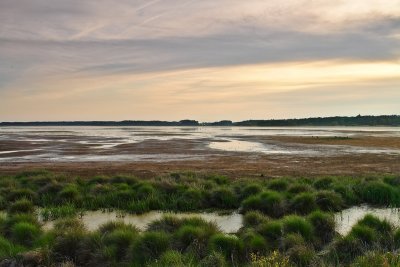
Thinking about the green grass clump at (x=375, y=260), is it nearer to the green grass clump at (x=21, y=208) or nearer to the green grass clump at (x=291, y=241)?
the green grass clump at (x=291, y=241)

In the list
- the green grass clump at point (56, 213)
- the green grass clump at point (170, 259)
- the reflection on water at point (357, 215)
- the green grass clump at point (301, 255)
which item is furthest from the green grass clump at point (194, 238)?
the green grass clump at point (56, 213)

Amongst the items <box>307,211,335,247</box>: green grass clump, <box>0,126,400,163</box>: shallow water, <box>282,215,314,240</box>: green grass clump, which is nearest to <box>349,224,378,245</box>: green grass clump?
<box>307,211,335,247</box>: green grass clump

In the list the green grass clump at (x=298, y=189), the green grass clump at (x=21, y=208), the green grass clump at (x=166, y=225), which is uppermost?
the green grass clump at (x=298, y=189)

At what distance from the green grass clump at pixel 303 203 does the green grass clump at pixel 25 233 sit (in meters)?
8.48

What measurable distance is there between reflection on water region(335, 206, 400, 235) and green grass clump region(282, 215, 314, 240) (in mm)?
1459

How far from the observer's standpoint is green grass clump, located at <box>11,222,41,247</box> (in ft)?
38.4

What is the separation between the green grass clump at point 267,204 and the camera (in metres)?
15.3

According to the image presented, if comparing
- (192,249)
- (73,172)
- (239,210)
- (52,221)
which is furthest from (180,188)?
(73,172)

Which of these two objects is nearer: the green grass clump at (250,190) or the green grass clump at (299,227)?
the green grass clump at (299,227)

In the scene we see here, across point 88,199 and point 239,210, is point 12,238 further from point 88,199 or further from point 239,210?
point 239,210

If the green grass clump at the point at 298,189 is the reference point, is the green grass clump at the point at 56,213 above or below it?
below

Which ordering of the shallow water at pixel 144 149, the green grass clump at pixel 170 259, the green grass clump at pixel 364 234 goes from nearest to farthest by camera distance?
the green grass clump at pixel 170 259
the green grass clump at pixel 364 234
the shallow water at pixel 144 149

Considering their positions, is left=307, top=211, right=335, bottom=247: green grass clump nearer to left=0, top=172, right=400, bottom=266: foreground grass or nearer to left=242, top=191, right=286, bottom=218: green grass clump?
left=0, top=172, right=400, bottom=266: foreground grass

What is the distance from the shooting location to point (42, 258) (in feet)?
32.3
